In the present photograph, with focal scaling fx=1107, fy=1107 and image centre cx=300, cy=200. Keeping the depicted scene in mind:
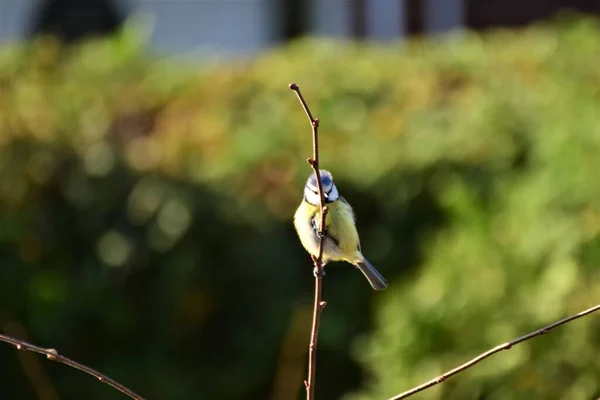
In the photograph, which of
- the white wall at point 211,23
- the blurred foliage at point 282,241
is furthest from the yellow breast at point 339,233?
the white wall at point 211,23

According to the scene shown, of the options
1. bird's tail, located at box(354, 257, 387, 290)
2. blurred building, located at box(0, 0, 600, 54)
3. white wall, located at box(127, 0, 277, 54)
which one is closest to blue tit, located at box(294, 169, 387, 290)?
bird's tail, located at box(354, 257, 387, 290)

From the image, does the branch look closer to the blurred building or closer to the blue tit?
the blue tit

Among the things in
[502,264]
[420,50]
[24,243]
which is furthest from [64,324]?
[420,50]

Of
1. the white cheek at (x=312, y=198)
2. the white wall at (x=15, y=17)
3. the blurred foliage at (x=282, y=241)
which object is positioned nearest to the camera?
the white cheek at (x=312, y=198)

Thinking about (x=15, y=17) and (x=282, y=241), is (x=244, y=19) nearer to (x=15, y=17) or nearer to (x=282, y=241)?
(x=15, y=17)

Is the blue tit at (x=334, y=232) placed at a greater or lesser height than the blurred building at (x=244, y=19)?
greater

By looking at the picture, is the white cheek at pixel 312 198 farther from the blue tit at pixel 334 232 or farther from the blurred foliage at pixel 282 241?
the blurred foliage at pixel 282 241

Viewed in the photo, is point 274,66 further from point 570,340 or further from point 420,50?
point 570,340
